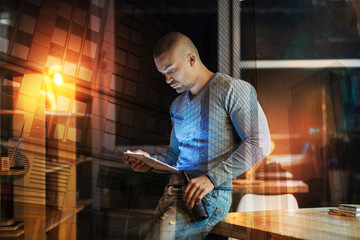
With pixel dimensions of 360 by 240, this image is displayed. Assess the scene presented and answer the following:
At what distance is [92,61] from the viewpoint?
Result: 56.0 inches

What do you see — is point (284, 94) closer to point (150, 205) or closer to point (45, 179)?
point (150, 205)

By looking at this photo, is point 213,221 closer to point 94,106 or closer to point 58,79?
point 94,106

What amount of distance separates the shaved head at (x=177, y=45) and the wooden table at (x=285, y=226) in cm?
79

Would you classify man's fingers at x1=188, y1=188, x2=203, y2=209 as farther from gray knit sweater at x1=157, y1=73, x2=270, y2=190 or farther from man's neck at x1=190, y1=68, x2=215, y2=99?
man's neck at x1=190, y1=68, x2=215, y2=99

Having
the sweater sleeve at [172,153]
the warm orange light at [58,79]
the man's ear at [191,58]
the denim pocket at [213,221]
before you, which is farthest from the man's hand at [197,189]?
the warm orange light at [58,79]

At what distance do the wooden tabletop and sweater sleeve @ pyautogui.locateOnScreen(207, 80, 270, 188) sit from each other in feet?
0.42

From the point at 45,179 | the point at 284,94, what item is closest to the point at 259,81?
the point at 284,94

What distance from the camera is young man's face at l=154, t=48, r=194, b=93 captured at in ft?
4.07

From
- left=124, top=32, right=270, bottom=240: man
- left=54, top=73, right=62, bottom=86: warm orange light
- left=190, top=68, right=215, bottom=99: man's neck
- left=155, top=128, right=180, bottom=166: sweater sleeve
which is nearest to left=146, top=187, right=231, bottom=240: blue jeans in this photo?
left=124, top=32, right=270, bottom=240: man

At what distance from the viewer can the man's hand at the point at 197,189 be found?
108cm

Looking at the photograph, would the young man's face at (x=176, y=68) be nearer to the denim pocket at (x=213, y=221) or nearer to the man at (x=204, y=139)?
the man at (x=204, y=139)

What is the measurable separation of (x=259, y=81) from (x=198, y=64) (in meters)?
0.46

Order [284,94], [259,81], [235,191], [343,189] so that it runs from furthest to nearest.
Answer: [343,189] < [284,94] < [259,81] < [235,191]

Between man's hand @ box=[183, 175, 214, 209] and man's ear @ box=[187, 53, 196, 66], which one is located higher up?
man's ear @ box=[187, 53, 196, 66]
